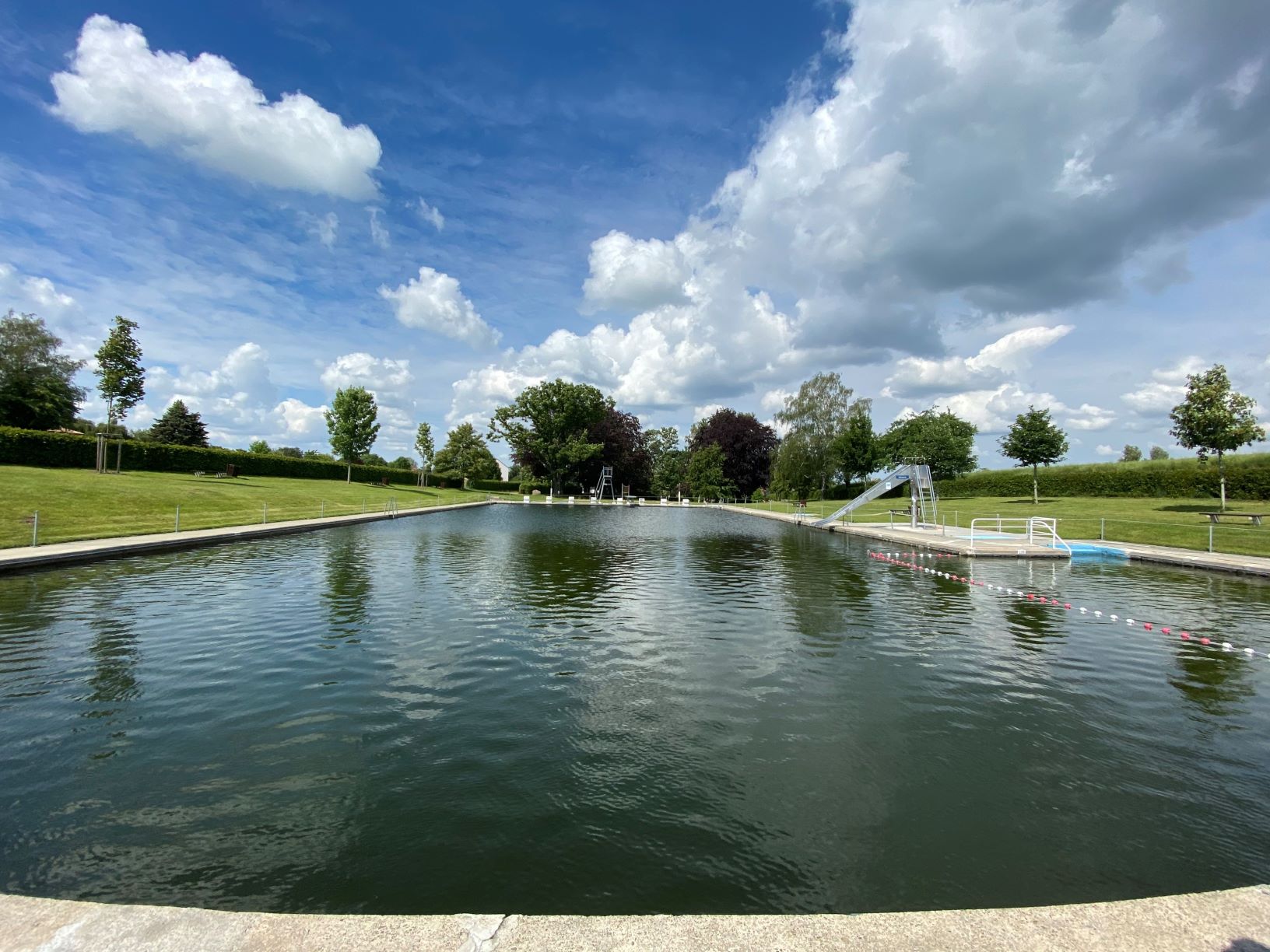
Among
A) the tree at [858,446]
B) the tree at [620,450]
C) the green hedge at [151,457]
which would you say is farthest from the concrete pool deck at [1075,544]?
the tree at [620,450]

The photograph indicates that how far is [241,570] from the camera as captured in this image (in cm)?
1570

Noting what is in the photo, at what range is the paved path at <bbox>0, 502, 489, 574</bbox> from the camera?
606 inches

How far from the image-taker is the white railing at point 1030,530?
22.8 m

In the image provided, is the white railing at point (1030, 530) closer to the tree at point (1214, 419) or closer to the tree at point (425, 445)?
the tree at point (1214, 419)

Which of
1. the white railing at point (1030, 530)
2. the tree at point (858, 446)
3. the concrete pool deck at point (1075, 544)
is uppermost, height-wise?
the tree at point (858, 446)

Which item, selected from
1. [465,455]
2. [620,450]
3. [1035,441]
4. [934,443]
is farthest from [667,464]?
[1035,441]

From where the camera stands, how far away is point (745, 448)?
8712 cm

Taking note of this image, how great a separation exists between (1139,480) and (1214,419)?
15.1 m

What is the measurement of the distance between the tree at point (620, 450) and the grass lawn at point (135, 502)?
39016mm

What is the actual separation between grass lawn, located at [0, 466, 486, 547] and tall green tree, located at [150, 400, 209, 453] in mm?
28880

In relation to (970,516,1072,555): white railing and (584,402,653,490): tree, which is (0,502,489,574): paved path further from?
(584,402,653,490): tree

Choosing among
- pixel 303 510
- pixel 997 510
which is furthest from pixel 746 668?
pixel 997 510

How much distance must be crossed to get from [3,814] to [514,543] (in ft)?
65.9

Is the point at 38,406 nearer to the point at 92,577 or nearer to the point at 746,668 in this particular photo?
the point at 92,577
